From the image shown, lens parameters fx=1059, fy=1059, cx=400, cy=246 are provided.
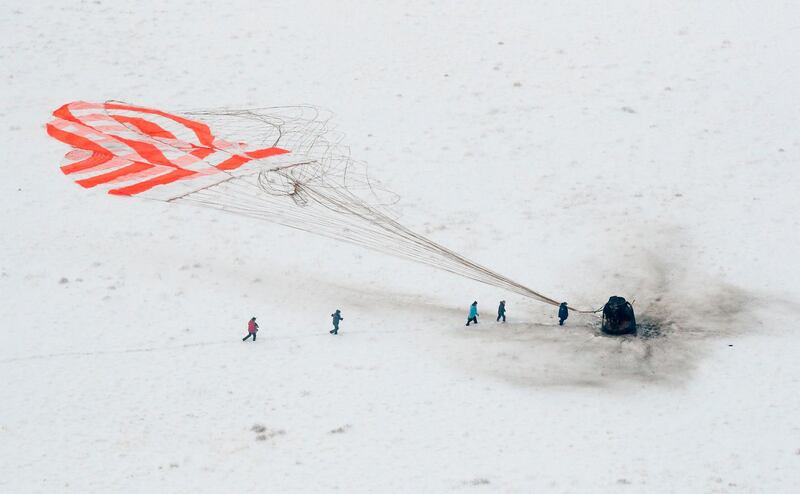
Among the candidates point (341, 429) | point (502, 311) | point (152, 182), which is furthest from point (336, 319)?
point (152, 182)

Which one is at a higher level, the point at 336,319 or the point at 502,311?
the point at 502,311

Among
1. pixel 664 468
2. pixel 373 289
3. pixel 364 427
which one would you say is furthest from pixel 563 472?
pixel 373 289

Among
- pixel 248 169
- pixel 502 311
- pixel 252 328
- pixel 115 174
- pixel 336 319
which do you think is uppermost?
pixel 248 169

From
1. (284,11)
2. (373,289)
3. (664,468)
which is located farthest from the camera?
(284,11)

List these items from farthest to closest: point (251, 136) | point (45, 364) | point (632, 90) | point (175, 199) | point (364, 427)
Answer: point (632, 90)
point (251, 136)
point (175, 199)
point (45, 364)
point (364, 427)

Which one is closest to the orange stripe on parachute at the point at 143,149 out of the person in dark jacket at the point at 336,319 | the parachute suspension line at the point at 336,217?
the parachute suspension line at the point at 336,217

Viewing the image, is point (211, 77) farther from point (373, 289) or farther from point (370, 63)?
point (373, 289)

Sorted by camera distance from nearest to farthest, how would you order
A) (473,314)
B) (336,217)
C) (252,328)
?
(252,328), (473,314), (336,217)

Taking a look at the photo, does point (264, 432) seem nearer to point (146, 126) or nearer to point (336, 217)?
point (336, 217)
